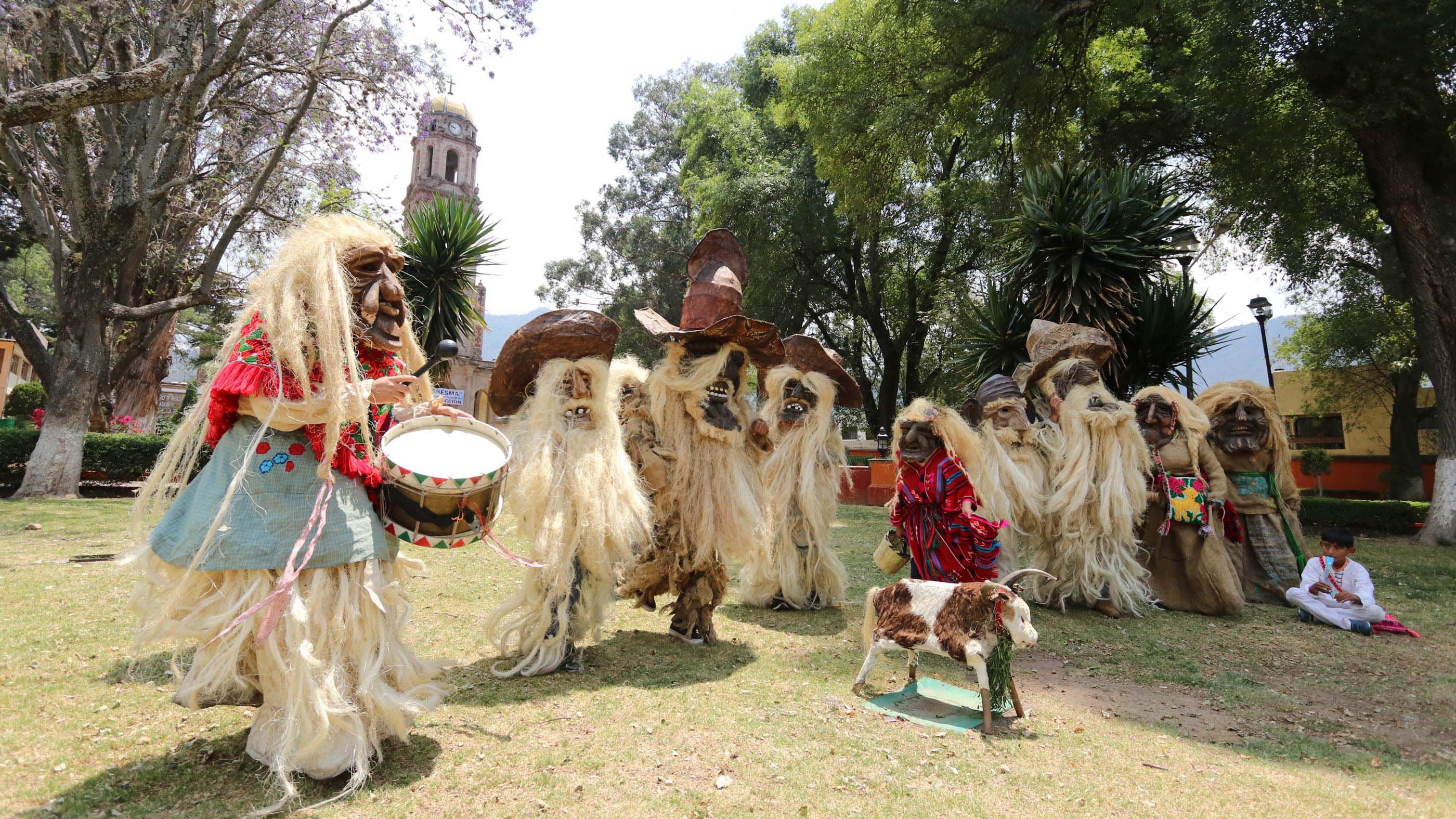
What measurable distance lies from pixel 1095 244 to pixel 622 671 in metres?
8.64

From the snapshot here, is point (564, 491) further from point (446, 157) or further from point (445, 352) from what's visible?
point (446, 157)

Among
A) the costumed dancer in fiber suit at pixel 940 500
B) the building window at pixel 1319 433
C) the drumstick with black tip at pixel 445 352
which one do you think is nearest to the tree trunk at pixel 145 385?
the drumstick with black tip at pixel 445 352

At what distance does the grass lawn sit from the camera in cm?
301

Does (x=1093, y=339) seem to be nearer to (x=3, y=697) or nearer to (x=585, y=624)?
(x=585, y=624)

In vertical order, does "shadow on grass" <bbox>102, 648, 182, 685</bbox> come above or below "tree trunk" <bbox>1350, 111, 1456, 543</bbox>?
below

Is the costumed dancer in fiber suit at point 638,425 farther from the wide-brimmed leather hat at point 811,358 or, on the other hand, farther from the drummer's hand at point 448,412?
the wide-brimmed leather hat at point 811,358

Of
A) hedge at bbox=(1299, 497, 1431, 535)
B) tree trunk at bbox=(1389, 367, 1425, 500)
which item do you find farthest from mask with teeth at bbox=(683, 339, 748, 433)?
tree trunk at bbox=(1389, 367, 1425, 500)

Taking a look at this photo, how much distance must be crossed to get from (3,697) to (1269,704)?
7028 mm

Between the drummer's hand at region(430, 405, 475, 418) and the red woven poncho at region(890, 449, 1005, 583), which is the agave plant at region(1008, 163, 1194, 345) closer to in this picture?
the red woven poncho at region(890, 449, 1005, 583)

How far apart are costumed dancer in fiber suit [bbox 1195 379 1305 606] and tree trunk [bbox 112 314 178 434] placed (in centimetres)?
1897

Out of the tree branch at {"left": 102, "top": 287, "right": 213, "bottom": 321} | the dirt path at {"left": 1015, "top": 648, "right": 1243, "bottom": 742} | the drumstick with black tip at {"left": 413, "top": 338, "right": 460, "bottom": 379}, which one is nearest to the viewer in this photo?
the drumstick with black tip at {"left": 413, "top": 338, "right": 460, "bottom": 379}

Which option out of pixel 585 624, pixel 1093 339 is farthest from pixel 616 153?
pixel 585 624

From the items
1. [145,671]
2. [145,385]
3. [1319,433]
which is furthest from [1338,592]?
[1319,433]

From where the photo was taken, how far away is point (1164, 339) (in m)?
10.5
